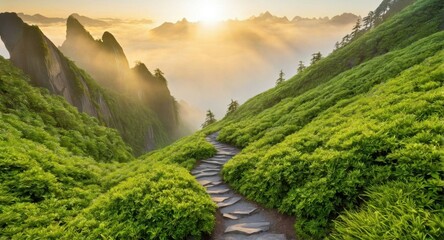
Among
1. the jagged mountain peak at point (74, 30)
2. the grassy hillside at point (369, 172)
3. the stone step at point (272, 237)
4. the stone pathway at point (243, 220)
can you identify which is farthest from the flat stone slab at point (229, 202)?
the jagged mountain peak at point (74, 30)

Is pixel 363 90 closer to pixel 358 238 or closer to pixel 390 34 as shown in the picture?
pixel 358 238

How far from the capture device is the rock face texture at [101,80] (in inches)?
1892

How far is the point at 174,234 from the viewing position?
24.1 ft

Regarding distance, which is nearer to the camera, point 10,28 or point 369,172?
point 369,172

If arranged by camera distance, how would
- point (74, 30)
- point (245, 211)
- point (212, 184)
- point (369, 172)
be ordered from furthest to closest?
1. point (74, 30)
2. point (212, 184)
3. point (245, 211)
4. point (369, 172)

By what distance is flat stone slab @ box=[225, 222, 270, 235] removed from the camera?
794cm

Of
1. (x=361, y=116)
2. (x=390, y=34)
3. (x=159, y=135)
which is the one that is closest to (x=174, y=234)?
(x=361, y=116)

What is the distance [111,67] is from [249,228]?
143m

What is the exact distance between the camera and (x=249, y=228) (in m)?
8.12

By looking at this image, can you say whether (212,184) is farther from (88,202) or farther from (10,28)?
(10,28)

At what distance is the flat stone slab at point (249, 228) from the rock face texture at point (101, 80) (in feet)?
162

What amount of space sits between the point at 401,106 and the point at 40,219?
14326 millimetres

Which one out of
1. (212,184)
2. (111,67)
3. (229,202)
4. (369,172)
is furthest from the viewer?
(111,67)

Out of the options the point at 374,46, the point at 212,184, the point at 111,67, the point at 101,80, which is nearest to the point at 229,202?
the point at 212,184
